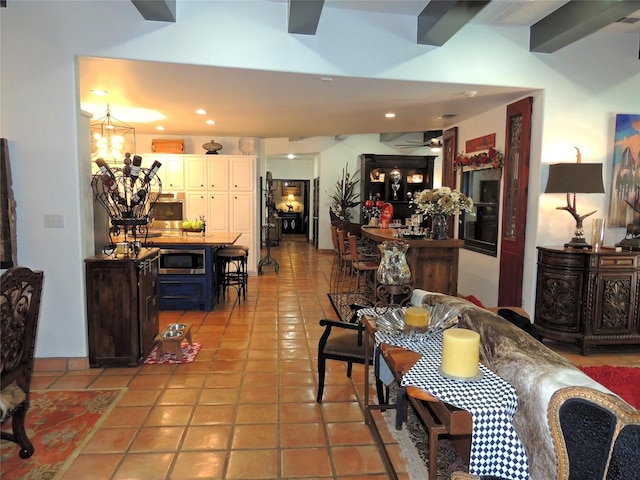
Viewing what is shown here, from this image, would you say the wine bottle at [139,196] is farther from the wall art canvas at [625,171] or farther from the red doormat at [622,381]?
the wall art canvas at [625,171]

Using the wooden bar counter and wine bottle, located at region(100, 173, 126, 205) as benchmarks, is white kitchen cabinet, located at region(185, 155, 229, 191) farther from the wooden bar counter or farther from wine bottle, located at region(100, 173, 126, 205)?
the wooden bar counter

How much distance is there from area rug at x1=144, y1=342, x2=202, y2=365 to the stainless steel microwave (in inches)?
53.2

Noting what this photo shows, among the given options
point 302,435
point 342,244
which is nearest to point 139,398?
point 302,435

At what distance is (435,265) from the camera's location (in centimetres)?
428

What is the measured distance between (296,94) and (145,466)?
3.55 m

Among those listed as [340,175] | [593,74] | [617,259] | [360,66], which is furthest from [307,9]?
[340,175]

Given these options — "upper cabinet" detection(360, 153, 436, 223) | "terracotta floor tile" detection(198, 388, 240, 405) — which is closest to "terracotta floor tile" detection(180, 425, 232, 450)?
"terracotta floor tile" detection(198, 388, 240, 405)

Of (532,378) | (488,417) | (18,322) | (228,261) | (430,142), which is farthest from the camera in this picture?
(430,142)

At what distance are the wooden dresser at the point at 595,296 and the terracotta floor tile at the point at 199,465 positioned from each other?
327 centimetres

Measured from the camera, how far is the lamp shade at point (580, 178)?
3684 millimetres

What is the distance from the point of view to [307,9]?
10.2 ft

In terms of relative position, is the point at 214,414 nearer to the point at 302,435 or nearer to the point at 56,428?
the point at 302,435

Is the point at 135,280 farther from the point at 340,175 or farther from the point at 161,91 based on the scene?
the point at 340,175

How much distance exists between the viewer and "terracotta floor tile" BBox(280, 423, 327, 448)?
2.34 meters
